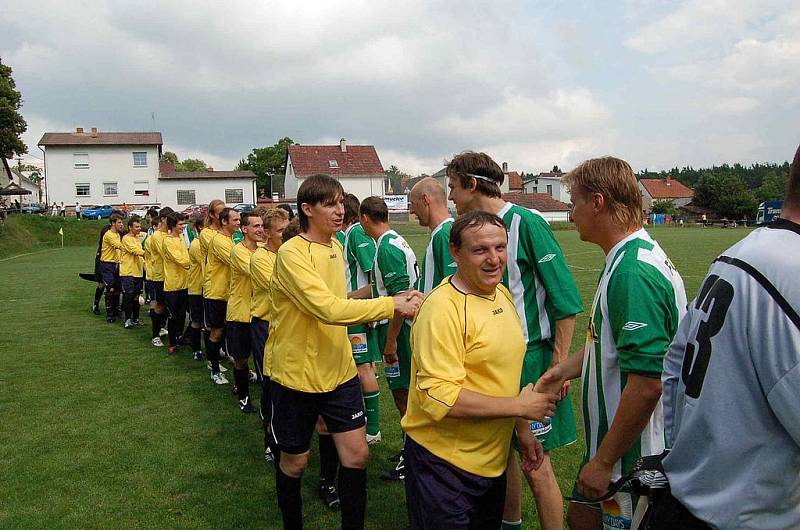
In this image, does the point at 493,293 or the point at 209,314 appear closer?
the point at 493,293

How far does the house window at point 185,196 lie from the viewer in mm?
60656

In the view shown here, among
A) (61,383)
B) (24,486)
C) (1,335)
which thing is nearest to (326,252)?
(24,486)

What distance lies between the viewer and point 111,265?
14.2 meters

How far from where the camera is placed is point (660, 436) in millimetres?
2490

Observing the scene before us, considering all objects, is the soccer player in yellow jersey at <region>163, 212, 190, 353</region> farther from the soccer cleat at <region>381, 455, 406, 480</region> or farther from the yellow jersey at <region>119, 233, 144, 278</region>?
the soccer cleat at <region>381, 455, 406, 480</region>

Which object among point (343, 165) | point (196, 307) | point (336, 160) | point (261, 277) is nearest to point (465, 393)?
point (261, 277)

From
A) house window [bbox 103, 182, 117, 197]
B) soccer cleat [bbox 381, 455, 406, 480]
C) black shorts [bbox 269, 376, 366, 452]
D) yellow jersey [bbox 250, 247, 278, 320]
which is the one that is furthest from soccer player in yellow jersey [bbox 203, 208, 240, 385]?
house window [bbox 103, 182, 117, 197]

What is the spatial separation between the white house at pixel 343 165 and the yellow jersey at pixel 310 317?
59476 mm

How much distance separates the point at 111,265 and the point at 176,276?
505cm

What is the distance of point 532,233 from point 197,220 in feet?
29.4

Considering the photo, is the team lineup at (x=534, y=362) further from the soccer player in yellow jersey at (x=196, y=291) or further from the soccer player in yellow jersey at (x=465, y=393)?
the soccer player in yellow jersey at (x=196, y=291)

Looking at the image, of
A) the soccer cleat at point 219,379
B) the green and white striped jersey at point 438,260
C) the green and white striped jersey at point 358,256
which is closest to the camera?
the green and white striped jersey at point 438,260

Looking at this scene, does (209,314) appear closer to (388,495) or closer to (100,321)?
(388,495)

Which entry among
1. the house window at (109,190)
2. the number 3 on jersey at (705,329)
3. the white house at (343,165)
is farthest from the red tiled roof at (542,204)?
Answer: the number 3 on jersey at (705,329)
